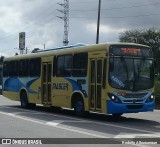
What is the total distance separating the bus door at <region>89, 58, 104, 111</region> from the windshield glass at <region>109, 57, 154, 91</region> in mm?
652

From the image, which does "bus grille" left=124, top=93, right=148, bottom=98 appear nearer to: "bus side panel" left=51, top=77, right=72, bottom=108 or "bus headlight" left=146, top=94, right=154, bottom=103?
"bus headlight" left=146, top=94, right=154, bottom=103

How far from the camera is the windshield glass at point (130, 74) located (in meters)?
16.7

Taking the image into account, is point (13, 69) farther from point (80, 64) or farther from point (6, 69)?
point (80, 64)

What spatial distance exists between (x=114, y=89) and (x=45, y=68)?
5.99m

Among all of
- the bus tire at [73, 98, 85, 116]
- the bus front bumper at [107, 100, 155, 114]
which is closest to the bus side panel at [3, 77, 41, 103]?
the bus tire at [73, 98, 85, 116]

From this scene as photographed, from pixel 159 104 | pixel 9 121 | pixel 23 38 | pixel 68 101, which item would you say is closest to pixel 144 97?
pixel 68 101

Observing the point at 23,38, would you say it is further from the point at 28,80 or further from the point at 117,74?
the point at 117,74

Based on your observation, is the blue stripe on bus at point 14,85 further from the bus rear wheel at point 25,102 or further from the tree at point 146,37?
the tree at point 146,37

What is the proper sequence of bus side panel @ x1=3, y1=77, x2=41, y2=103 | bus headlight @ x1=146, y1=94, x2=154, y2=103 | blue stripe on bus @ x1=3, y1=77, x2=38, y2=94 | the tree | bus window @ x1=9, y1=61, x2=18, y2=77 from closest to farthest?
1. bus headlight @ x1=146, y1=94, x2=154, y2=103
2. bus side panel @ x1=3, y1=77, x2=41, y2=103
3. blue stripe on bus @ x1=3, y1=77, x2=38, y2=94
4. bus window @ x1=9, y1=61, x2=18, y2=77
5. the tree

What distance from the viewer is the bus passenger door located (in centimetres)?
1720

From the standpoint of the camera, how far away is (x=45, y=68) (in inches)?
855

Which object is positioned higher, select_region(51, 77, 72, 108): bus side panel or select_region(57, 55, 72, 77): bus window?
select_region(57, 55, 72, 77): bus window

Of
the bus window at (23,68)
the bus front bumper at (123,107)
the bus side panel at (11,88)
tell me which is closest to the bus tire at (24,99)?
the bus side panel at (11,88)

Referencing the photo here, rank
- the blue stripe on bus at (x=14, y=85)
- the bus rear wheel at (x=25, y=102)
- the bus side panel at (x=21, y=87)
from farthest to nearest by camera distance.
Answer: the bus rear wheel at (x=25, y=102), the blue stripe on bus at (x=14, y=85), the bus side panel at (x=21, y=87)
